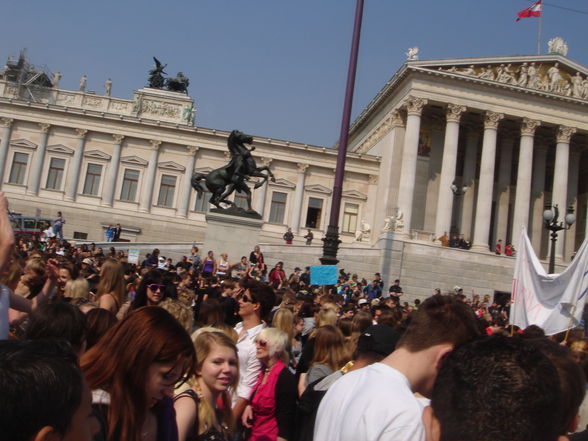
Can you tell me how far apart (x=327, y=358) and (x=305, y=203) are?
1687 inches

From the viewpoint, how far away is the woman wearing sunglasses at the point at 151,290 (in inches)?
242

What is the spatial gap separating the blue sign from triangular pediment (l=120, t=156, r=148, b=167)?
1392 inches

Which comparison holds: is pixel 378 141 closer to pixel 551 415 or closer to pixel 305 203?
pixel 305 203

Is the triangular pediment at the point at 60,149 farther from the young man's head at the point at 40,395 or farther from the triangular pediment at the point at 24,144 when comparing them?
the young man's head at the point at 40,395

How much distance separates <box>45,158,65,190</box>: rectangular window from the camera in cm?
4803

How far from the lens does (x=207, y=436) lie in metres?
3.51

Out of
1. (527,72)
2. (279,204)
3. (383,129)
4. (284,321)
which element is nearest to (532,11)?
(527,72)

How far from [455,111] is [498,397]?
139 ft

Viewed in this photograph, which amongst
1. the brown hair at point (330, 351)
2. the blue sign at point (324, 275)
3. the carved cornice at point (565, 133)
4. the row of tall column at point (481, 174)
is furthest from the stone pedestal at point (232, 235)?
the carved cornice at point (565, 133)

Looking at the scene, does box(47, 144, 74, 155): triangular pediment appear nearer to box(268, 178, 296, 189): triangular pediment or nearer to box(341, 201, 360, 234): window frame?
box(268, 178, 296, 189): triangular pediment

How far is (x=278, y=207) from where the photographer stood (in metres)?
48.6

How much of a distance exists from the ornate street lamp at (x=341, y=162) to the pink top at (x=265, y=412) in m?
10.4

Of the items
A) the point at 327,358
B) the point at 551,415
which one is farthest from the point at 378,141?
the point at 551,415

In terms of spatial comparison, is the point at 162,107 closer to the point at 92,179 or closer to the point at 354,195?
the point at 92,179
